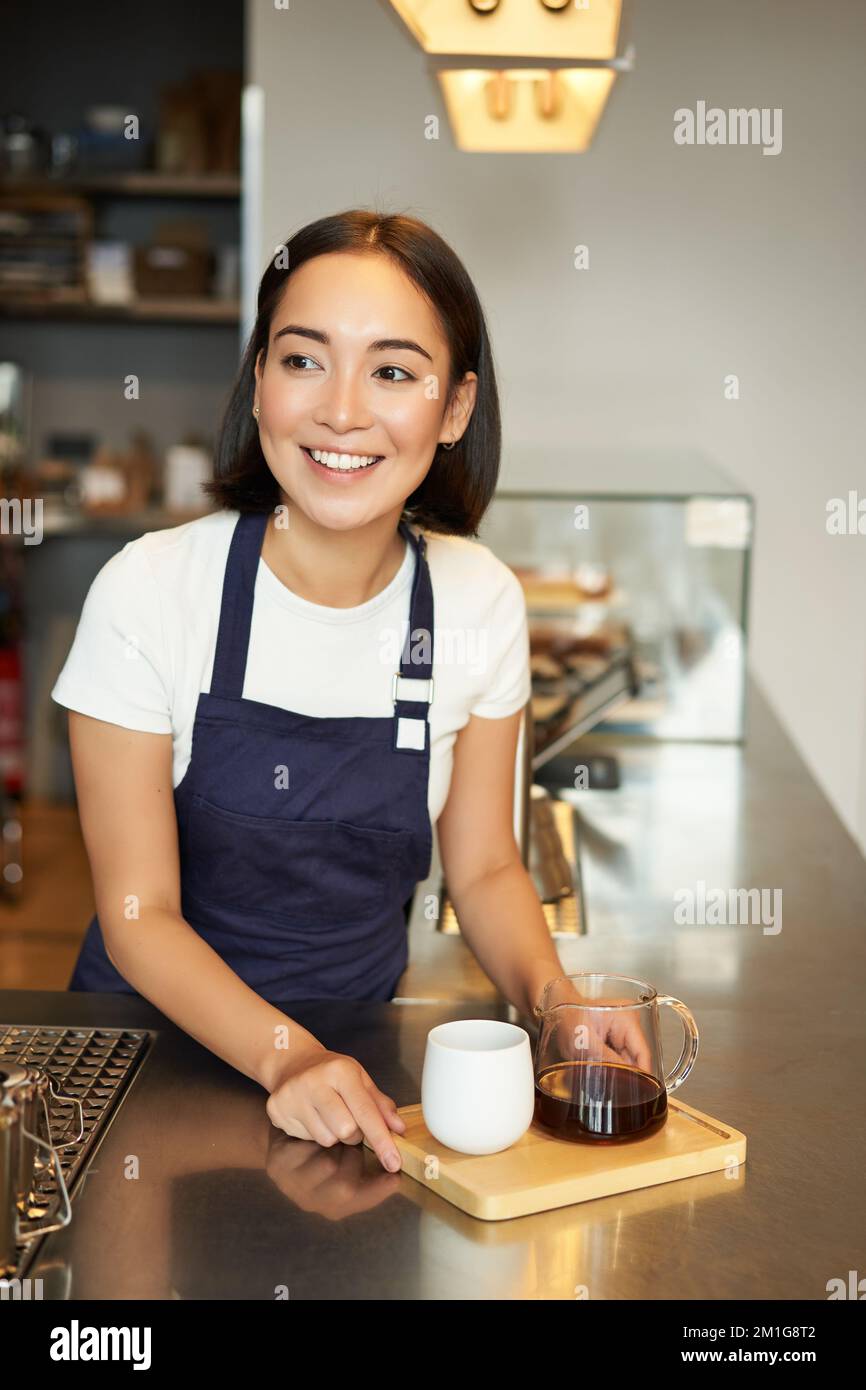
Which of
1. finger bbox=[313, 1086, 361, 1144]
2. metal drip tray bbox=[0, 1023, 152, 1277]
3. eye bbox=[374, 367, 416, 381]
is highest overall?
eye bbox=[374, 367, 416, 381]

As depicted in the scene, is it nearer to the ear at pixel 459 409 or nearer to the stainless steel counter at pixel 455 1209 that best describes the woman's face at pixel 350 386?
the ear at pixel 459 409

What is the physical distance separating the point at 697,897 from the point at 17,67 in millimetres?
4322

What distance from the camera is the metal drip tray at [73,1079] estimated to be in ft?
3.19

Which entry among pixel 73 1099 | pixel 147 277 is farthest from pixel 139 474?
pixel 73 1099

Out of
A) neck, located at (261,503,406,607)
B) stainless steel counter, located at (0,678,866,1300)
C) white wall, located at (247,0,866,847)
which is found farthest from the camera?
white wall, located at (247,0,866,847)

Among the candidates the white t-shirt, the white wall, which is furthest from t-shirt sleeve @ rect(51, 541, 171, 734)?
the white wall

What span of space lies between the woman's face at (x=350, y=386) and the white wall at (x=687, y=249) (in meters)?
A: 1.11

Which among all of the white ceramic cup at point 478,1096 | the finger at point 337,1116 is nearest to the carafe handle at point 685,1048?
the white ceramic cup at point 478,1096

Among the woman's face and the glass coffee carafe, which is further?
the woman's face

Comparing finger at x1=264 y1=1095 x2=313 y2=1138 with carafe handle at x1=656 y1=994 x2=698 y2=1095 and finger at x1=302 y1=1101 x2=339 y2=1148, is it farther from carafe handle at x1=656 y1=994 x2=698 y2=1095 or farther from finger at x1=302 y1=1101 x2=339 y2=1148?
carafe handle at x1=656 y1=994 x2=698 y2=1095

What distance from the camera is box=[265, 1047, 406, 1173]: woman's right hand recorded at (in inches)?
41.4

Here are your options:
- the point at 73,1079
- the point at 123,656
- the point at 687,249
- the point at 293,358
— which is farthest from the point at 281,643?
the point at 687,249

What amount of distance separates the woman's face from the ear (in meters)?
0.09

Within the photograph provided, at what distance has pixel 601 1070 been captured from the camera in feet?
3.38
